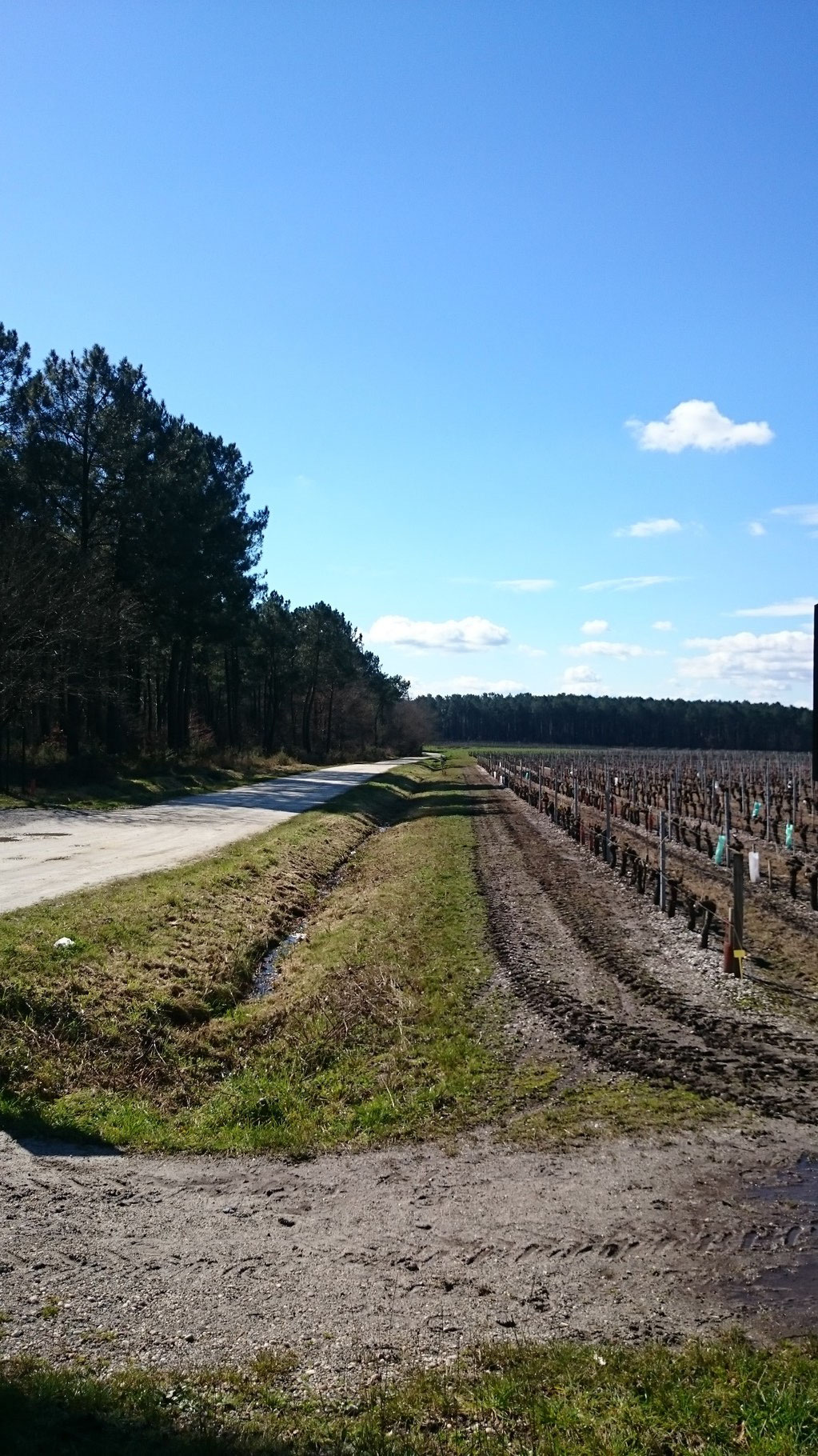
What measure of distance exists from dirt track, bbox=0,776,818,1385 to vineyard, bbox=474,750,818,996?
4628mm

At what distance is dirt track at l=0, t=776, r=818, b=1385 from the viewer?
485cm

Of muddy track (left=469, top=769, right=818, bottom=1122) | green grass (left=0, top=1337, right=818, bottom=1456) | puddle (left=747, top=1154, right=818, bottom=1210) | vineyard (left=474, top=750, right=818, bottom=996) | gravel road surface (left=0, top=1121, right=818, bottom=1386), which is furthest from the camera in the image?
vineyard (left=474, top=750, right=818, bottom=996)

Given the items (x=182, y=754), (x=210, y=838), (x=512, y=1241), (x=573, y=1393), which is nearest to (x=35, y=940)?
(x=512, y=1241)

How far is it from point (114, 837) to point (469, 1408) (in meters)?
19.7

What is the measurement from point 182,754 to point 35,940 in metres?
35.3

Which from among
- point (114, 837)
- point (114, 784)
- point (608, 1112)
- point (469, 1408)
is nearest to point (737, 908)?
point (608, 1112)

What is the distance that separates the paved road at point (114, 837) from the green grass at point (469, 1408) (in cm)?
991

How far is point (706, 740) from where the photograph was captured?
167 m

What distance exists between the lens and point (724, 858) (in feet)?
73.8

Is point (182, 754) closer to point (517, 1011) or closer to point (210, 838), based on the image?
point (210, 838)

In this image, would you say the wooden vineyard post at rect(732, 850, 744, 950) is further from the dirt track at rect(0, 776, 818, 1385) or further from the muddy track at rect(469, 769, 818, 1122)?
the dirt track at rect(0, 776, 818, 1385)

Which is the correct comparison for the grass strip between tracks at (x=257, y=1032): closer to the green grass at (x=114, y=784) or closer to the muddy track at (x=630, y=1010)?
the muddy track at (x=630, y=1010)

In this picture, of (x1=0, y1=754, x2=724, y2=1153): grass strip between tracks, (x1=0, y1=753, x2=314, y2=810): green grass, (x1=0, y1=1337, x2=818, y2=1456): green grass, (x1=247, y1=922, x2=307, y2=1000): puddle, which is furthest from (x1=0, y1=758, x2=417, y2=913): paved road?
(x1=0, y1=1337, x2=818, y2=1456): green grass

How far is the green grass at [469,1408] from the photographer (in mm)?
3959
